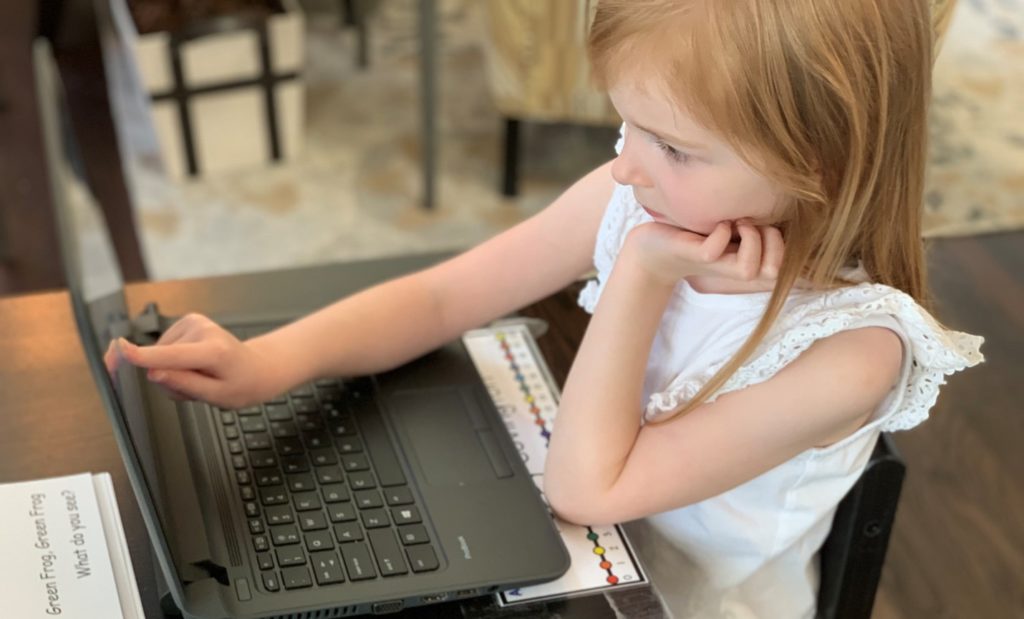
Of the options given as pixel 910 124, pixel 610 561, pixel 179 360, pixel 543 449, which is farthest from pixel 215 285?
pixel 910 124

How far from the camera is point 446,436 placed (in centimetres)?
84

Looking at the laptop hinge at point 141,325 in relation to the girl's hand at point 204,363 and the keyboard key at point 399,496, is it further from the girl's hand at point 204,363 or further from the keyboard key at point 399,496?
the keyboard key at point 399,496

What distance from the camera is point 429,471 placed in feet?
2.62

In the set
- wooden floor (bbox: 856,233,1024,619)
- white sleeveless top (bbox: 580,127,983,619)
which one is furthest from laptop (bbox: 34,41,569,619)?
wooden floor (bbox: 856,233,1024,619)

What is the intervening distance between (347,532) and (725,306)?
0.93ft

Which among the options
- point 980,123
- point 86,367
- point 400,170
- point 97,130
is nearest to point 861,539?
Answer: point 86,367

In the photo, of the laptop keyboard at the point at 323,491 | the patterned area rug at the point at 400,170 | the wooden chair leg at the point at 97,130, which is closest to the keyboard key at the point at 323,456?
the laptop keyboard at the point at 323,491

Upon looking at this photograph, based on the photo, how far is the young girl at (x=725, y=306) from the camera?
2.19 ft

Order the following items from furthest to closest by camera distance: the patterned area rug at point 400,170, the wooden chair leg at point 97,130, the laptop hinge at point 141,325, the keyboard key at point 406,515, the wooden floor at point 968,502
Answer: the patterned area rug at point 400,170 < the wooden chair leg at point 97,130 < the wooden floor at point 968,502 < the laptop hinge at point 141,325 < the keyboard key at point 406,515

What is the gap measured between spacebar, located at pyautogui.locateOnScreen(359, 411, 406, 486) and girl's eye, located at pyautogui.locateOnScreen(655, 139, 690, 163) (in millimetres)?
270

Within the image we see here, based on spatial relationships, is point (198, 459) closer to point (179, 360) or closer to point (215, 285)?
point (179, 360)

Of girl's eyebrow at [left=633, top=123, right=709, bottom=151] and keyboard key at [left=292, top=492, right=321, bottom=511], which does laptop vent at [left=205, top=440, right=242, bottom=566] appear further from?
girl's eyebrow at [left=633, top=123, right=709, bottom=151]

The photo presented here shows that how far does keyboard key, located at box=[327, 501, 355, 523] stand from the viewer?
2.45ft

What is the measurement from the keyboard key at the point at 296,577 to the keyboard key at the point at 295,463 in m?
0.09
